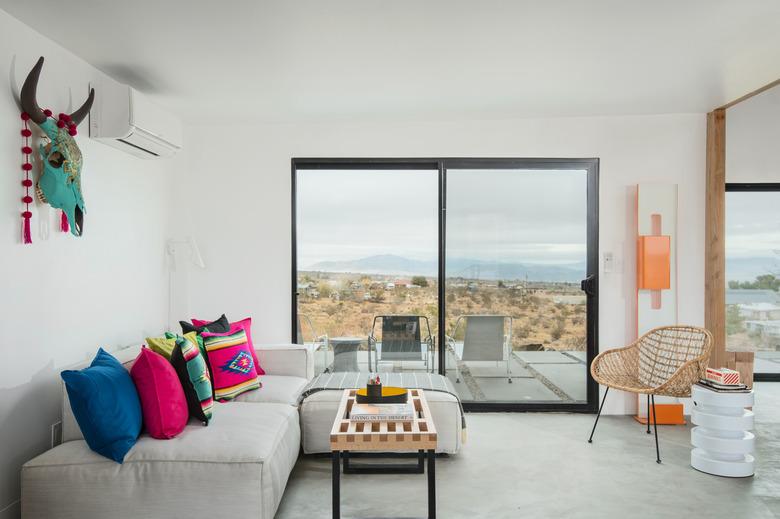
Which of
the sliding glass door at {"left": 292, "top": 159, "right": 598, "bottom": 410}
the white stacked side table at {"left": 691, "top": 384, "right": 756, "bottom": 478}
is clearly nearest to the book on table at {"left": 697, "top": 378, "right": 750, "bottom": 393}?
the white stacked side table at {"left": 691, "top": 384, "right": 756, "bottom": 478}

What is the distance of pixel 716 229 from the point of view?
4.30 meters

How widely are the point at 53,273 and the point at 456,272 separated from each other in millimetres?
2969

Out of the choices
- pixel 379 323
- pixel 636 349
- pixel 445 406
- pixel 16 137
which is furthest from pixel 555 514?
pixel 16 137

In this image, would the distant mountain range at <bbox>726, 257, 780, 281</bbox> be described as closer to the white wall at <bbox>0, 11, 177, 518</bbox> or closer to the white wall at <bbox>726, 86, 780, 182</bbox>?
the white wall at <bbox>726, 86, 780, 182</bbox>

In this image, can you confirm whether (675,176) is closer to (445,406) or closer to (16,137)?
(445,406)

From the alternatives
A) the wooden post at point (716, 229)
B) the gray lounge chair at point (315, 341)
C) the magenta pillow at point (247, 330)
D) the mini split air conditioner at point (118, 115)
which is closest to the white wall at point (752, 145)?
the wooden post at point (716, 229)

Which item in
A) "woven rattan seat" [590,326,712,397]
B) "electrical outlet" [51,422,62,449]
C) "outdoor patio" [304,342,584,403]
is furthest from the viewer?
"outdoor patio" [304,342,584,403]

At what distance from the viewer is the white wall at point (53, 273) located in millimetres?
2572

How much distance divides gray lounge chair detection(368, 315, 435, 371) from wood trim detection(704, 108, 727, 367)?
2.36 m

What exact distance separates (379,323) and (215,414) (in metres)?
1.97

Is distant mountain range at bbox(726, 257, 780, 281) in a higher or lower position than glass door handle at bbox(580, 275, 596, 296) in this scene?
higher

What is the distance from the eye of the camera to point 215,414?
114 inches

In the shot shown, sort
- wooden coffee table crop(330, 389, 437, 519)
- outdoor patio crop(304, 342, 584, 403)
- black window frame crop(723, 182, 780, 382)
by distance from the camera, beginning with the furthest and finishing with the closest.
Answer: black window frame crop(723, 182, 780, 382) < outdoor patio crop(304, 342, 584, 403) < wooden coffee table crop(330, 389, 437, 519)

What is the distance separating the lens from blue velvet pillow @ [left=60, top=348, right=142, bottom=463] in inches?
91.5
